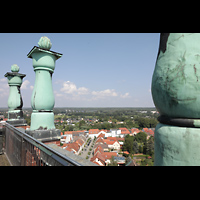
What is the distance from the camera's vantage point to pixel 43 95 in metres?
2.87

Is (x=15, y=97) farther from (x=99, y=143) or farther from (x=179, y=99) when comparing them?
(x=99, y=143)

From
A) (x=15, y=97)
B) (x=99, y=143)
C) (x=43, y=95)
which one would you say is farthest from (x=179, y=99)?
(x=99, y=143)

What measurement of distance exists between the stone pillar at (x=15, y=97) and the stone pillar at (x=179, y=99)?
5.00 metres

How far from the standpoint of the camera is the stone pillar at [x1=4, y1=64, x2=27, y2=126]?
4.78 meters

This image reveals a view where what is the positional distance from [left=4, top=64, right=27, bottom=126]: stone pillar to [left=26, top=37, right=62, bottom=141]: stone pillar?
2.11 metres

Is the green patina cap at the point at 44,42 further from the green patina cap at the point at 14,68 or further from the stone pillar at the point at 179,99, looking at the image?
the stone pillar at the point at 179,99

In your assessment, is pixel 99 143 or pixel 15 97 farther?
pixel 99 143

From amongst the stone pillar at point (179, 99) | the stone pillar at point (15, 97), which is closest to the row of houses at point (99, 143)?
the stone pillar at point (15, 97)

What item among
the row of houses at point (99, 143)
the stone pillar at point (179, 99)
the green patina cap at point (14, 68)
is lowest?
the row of houses at point (99, 143)

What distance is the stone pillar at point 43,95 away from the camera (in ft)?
9.36

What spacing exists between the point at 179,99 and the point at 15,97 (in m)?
5.23

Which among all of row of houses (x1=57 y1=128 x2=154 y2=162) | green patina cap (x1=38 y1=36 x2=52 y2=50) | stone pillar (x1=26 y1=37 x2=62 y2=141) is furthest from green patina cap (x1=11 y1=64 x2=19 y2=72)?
row of houses (x1=57 y1=128 x2=154 y2=162)
